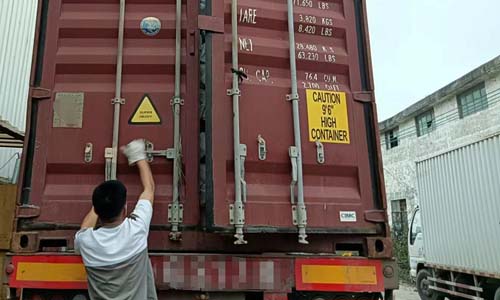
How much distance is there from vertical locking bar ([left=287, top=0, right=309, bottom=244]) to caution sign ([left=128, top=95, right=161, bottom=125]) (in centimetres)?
97

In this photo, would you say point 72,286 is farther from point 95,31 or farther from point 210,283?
point 95,31

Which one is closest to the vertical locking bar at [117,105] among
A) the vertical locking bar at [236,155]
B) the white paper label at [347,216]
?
the vertical locking bar at [236,155]

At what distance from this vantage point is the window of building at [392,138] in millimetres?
20047

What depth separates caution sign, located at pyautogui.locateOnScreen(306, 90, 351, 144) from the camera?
10.6 feet

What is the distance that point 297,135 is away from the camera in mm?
3125

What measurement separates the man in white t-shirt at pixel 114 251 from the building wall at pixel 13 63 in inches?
297

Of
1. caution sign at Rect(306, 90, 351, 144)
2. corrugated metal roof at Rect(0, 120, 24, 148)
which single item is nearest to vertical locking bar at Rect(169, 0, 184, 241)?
caution sign at Rect(306, 90, 351, 144)

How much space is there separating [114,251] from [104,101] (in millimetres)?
1182

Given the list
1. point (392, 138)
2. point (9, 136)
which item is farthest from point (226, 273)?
point (392, 138)

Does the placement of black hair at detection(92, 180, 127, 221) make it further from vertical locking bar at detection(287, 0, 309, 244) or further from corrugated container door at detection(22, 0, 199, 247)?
vertical locking bar at detection(287, 0, 309, 244)

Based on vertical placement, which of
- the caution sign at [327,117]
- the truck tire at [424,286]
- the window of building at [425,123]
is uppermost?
the window of building at [425,123]

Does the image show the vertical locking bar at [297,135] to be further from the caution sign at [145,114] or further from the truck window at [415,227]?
the truck window at [415,227]

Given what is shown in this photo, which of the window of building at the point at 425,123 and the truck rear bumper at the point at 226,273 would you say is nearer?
the truck rear bumper at the point at 226,273

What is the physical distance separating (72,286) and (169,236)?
2.21ft
